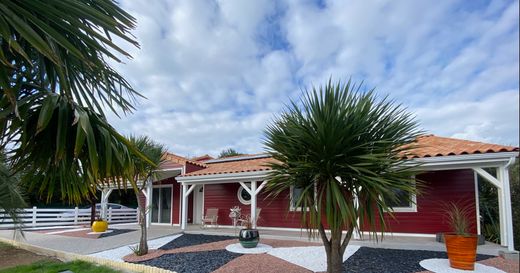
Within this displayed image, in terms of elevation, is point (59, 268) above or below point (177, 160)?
below

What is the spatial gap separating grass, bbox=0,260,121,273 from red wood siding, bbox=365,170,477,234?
8033 mm

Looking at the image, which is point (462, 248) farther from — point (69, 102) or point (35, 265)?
point (35, 265)

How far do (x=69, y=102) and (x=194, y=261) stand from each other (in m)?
6.29

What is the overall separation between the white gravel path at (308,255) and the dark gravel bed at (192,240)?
2.90m

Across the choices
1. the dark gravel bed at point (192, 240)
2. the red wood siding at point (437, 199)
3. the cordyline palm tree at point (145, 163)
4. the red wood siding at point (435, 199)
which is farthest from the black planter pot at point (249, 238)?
the red wood siding at point (437, 199)

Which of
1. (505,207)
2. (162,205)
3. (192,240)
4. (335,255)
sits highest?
(505,207)

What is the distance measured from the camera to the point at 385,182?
4.75m

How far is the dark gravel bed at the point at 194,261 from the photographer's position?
7734mm

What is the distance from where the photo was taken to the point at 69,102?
303 centimetres

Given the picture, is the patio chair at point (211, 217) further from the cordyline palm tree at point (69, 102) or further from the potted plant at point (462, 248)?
the cordyline palm tree at point (69, 102)

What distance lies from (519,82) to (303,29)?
739 centimetres

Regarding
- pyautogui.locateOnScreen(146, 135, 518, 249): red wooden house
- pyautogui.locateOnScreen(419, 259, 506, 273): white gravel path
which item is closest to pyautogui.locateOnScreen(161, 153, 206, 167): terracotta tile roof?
pyautogui.locateOnScreen(146, 135, 518, 249): red wooden house

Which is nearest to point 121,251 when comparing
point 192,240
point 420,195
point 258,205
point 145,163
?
point 192,240

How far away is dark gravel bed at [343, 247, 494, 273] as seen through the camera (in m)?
6.97
